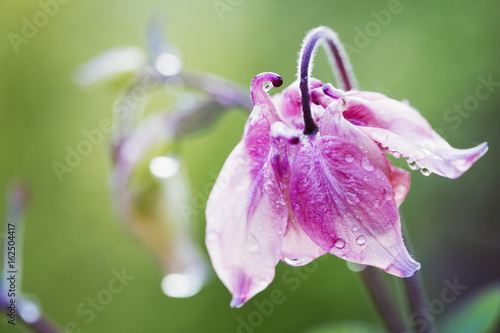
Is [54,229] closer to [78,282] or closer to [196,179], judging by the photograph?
[78,282]

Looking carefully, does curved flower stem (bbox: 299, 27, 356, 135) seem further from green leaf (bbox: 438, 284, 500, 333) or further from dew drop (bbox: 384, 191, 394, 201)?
green leaf (bbox: 438, 284, 500, 333)

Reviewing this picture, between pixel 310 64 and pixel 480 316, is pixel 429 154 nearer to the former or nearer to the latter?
pixel 310 64

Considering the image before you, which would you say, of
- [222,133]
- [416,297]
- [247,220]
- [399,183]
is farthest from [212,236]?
[222,133]

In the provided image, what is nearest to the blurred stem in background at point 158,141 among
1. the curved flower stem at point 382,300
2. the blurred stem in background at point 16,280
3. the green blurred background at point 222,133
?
the blurred stem in background at point 16,280

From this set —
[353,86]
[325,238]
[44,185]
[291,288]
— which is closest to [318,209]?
[325,238]

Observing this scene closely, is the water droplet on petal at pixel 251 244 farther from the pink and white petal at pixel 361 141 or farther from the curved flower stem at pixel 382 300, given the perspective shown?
the curved flower stem at pixel 382 300
